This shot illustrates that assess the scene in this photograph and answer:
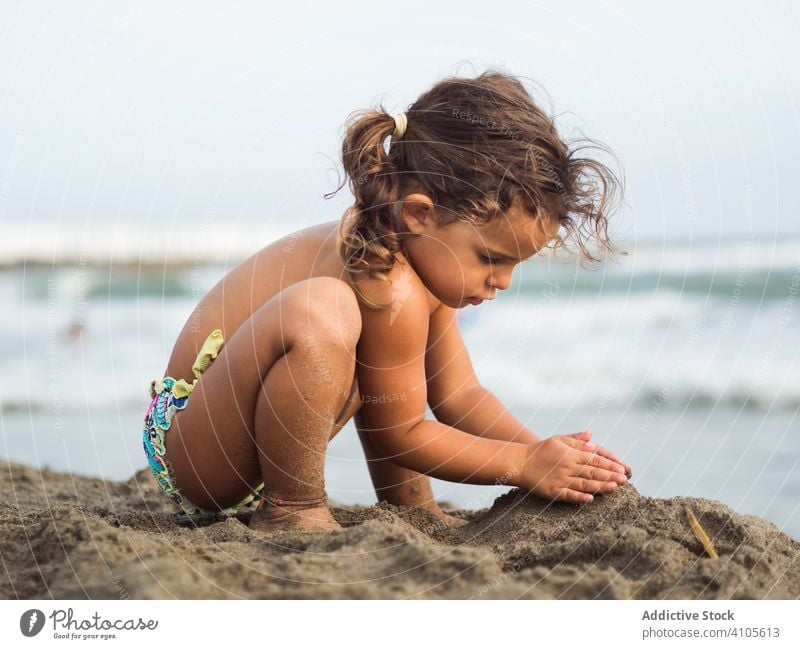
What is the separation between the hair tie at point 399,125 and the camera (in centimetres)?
290

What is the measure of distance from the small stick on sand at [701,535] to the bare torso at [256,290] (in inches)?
38.8

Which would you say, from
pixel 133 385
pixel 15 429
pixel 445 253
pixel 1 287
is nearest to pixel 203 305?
pixel 445 253

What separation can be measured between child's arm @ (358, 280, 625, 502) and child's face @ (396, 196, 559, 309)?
0.08 meters

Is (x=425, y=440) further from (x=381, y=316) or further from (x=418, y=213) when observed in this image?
(x=418, y=213)

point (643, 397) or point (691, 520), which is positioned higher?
point (691, 520)

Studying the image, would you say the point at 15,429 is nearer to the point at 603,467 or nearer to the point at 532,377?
the point at 532,377

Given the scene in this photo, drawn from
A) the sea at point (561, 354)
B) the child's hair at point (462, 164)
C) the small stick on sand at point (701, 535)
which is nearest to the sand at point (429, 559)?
the small stick on sand at point (701, 535)

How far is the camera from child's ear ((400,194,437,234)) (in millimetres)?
2799

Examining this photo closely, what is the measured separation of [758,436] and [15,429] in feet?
15.4

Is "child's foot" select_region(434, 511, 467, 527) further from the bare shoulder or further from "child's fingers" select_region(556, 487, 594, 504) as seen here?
the bare shoulder

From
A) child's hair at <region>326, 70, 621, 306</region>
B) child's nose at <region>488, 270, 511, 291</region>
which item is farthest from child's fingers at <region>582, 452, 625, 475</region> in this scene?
child's hair at <region>326, 70, 621, 306</region>

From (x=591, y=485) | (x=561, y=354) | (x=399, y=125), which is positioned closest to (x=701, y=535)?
(x=591, y=485)

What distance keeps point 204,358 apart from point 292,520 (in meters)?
0.59
